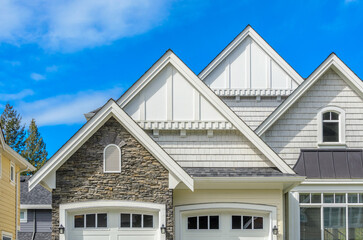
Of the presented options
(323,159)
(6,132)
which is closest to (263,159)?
(323,159)

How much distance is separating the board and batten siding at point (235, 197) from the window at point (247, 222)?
50 centimetres

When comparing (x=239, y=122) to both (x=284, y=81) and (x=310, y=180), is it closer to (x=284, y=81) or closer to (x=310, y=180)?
(x=310, y=180)

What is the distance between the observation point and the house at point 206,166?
15469mm

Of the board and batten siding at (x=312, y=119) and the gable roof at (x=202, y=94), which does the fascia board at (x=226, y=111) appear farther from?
the board and batten siding at (x=312, y=119)

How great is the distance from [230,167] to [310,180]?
2587 mm

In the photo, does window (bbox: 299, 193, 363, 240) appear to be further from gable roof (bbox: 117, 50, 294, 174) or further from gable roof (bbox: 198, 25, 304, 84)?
gable roof (bbox: 198, 25, 304, 84)

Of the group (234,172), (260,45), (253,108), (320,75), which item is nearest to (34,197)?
(253,108)

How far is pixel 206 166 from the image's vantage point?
17250mm

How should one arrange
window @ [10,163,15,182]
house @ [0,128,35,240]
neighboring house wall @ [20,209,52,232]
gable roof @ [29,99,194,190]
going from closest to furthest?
gable roof @ [29,99,194,190]
house @ [0,128,35,240]
window @ [10,163,15,182]
neighboring house wall @ [20,209,52,232]

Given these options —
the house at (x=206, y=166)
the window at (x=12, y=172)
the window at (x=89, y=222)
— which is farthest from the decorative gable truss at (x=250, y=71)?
the window at (x=12, y=172)

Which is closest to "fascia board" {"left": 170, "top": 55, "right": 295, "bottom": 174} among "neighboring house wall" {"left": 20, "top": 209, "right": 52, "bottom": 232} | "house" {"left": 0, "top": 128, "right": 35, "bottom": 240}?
"house" {"left": 0, "top": 128, "right": 35, "bottom": 240}

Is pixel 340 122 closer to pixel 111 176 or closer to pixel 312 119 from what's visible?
pixel 312 119

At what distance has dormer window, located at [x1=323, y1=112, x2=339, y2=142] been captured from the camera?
61.8ft

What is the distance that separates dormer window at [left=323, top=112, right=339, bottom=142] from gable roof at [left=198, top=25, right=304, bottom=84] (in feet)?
13.3
